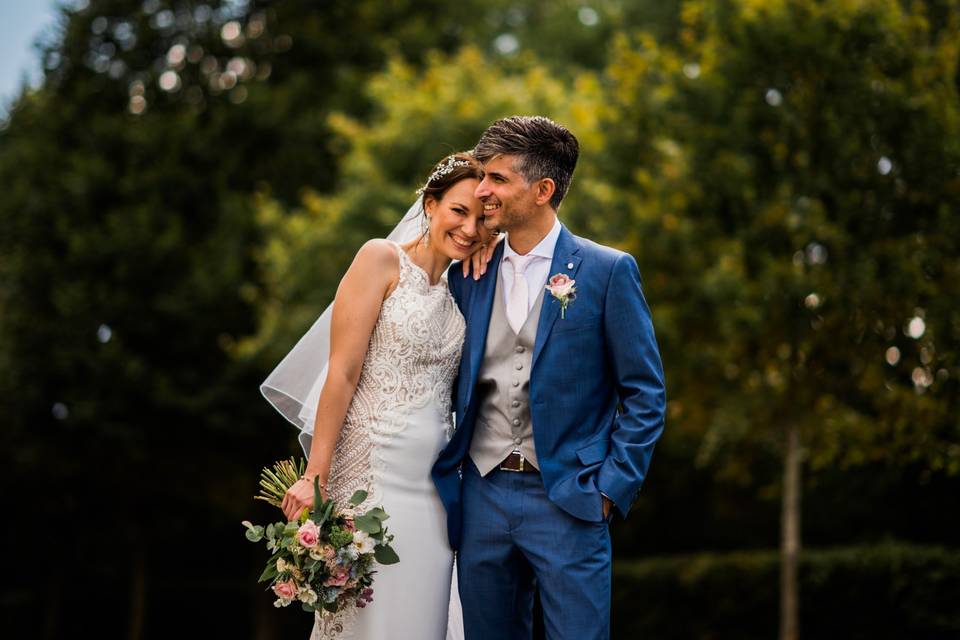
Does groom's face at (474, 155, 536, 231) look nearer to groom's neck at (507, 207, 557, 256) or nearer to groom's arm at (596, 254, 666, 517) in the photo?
groom's neck at (507, 207, 557, 256)

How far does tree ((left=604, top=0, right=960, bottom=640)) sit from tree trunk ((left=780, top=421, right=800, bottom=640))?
2 centimetres

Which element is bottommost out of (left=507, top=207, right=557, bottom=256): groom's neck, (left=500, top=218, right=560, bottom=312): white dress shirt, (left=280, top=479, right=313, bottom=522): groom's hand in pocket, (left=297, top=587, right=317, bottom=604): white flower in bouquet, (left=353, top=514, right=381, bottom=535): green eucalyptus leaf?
(left=297, top=587, right=317, bottom=604): white flower in bouquet

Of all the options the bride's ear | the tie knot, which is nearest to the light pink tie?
the tie knot

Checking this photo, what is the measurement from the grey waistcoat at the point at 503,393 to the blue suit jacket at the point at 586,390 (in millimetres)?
35

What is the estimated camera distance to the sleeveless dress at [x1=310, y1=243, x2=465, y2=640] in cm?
386

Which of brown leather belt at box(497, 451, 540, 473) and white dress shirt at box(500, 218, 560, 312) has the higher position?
white dress shirt at box(500, 218, 560, 312)

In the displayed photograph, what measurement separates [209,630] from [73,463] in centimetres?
494

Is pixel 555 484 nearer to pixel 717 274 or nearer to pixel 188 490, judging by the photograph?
pixel 717 274

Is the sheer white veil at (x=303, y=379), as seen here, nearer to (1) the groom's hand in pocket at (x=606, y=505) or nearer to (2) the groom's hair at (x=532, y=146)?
(2) the groom's hair at (x=532, y=146)

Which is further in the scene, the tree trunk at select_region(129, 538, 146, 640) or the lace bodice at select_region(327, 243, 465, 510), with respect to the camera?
the tree trunk at select_region(129, 538, 146, 640)

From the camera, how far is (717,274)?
8.71 metres

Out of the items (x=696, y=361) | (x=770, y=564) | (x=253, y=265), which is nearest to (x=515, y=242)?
(x=696, y=361)

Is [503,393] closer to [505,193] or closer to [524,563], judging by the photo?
[524,563]

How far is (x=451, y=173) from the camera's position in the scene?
4.04 metres
